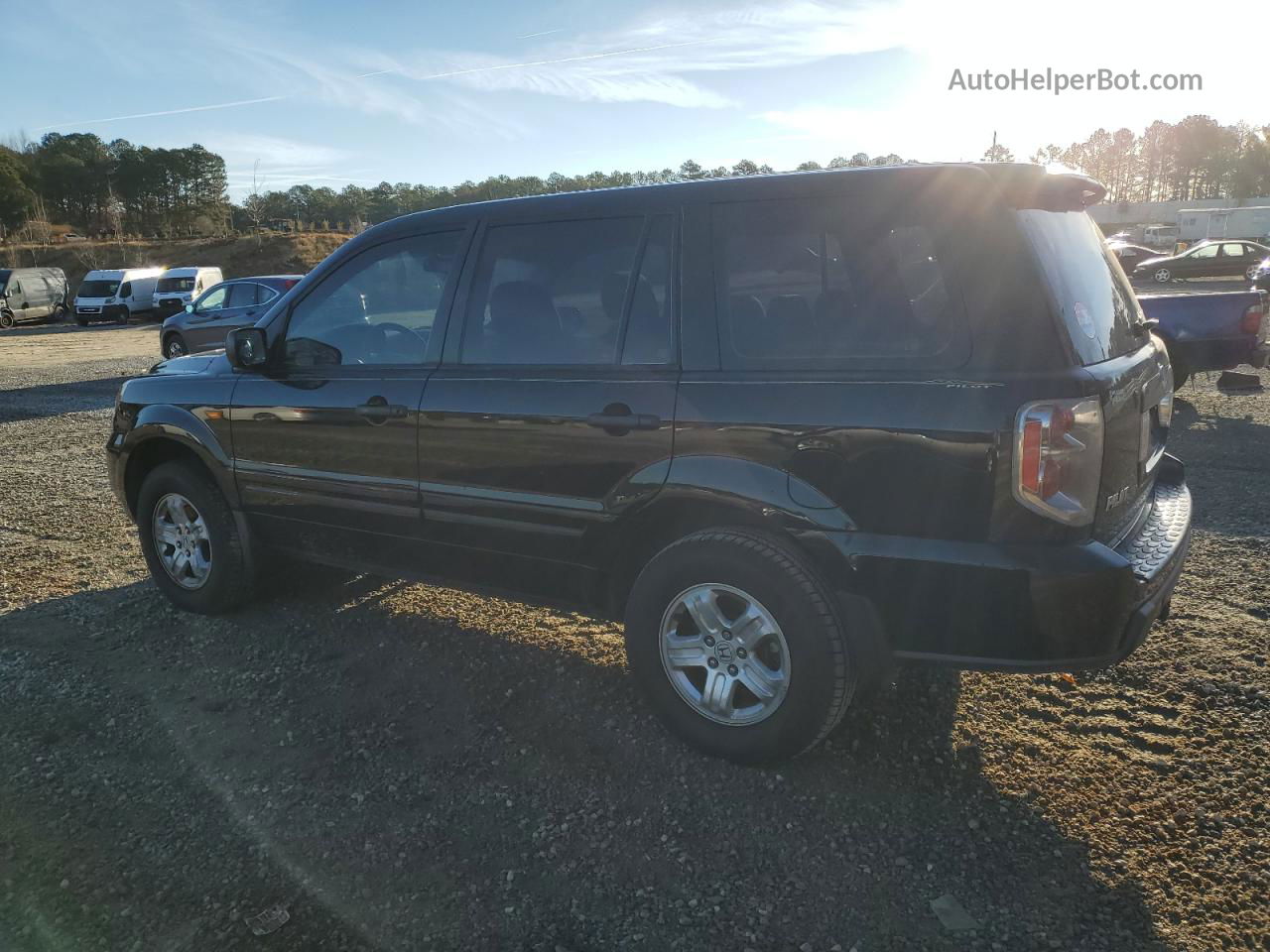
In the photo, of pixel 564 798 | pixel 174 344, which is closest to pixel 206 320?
pixel 174 344

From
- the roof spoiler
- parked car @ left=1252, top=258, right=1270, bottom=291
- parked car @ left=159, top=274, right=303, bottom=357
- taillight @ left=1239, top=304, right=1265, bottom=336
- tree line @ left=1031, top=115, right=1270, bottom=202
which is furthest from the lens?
tree line @ left=1031, top=115, right=1270, bottom=202

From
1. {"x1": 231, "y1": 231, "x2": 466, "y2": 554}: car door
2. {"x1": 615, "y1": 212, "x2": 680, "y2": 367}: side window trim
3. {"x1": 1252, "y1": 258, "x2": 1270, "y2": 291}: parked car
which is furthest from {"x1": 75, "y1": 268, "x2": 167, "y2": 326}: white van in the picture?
{"x1": 1252, "y1": 258, "x2": 1270, "y2": 291}: parked car

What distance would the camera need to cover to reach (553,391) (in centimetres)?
330

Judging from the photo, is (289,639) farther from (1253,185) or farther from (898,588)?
(1253,185)

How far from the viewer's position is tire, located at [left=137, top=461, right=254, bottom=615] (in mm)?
4438

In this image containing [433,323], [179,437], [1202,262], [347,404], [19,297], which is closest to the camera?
[433,323]

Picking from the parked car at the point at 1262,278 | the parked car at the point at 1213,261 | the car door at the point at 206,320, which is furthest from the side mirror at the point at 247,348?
the parked car at the point at 1213,261

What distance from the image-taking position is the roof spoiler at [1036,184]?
2.69m

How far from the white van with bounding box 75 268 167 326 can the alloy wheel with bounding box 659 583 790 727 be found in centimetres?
3526

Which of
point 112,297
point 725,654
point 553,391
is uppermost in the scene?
point 112,297

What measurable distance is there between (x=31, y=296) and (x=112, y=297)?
3226mm

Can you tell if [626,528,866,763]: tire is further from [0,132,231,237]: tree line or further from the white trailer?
[0,132,231,237]: tree line

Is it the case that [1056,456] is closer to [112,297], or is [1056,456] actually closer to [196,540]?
[196,540]

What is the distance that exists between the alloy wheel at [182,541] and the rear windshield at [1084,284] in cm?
394
